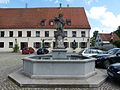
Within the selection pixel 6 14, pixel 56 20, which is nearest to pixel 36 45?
pixel 6 14

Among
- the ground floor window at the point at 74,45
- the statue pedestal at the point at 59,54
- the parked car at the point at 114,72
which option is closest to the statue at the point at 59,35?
the statue pedestal at the point at 59,54

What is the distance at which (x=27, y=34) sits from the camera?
6588 cm

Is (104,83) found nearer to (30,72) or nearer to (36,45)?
(30,72)

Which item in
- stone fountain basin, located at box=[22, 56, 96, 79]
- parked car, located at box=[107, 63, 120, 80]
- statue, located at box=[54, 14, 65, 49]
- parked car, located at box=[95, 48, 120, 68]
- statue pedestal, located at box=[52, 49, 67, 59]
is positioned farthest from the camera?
parked car, located at box=[95, 48, 120, 68]

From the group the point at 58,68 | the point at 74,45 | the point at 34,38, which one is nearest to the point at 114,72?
the point at 58,68

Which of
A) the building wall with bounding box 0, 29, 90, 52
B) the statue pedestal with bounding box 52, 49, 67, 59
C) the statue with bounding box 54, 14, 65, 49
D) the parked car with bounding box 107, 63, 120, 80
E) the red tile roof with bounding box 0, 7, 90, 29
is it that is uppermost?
the red tile roof with bounding box 0, 7, 90, 29

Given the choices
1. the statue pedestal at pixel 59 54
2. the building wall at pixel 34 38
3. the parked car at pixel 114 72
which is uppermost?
the building wall at pixel 34 38

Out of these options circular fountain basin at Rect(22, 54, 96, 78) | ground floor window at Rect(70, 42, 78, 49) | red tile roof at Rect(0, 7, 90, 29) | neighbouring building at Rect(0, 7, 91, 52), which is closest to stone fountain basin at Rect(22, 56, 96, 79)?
circular fountain basin at Rect(22, 54, 96, 78)

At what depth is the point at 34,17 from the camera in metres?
68.2

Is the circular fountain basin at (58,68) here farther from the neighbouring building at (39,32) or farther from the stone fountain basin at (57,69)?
the neighbouring building at (39,32)

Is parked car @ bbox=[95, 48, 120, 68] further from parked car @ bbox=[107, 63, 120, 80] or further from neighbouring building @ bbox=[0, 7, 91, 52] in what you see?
neighbouring building @ bbox=[0, 7, 91, 52]

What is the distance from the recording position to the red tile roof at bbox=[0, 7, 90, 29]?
65.8m

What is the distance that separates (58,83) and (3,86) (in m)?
2.38

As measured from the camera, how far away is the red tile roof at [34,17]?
65750 mm
